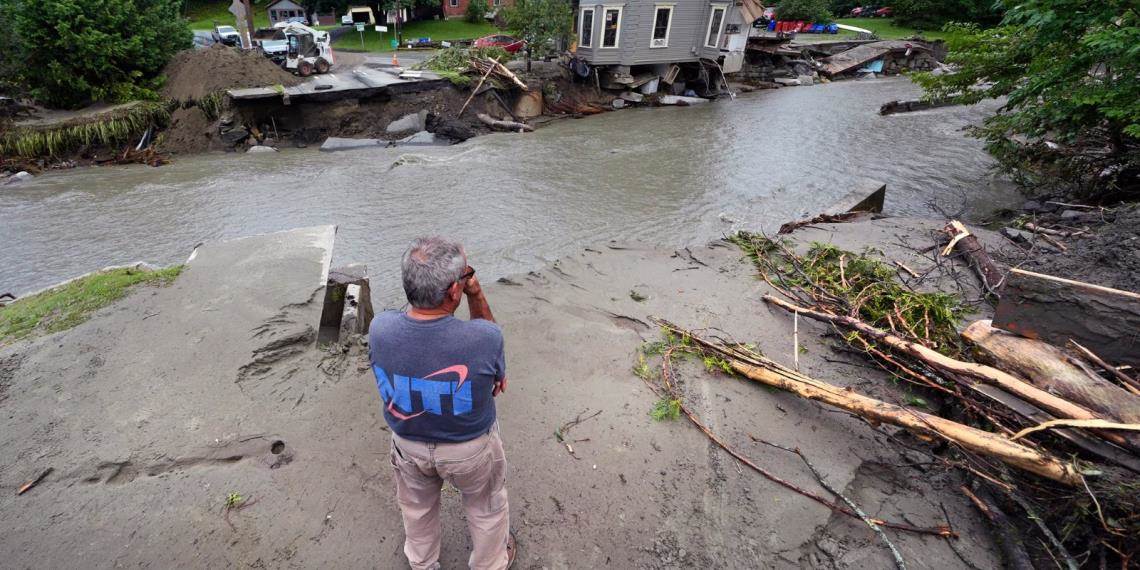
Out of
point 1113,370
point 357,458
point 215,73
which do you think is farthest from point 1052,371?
point 215,73

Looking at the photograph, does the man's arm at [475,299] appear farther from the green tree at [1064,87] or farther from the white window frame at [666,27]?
the white window frame at [666,27]

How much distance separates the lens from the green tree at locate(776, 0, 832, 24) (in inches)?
1544

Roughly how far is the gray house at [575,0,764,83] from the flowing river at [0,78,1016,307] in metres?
6.74

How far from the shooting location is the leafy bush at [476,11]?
39156 mm

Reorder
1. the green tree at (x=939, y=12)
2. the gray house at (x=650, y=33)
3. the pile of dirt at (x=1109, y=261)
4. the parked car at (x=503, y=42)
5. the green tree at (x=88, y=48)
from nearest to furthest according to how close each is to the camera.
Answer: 1. the pile of dirt at (x=1109, y=261)
2. the green tree at (x=88, y=48)
3. the gray house at (x=650, y=33)
4. the parked car at (x=503, y=42)
5. the green tree at (x=939, y=12)

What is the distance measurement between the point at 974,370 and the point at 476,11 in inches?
1725

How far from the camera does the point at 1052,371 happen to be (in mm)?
3547

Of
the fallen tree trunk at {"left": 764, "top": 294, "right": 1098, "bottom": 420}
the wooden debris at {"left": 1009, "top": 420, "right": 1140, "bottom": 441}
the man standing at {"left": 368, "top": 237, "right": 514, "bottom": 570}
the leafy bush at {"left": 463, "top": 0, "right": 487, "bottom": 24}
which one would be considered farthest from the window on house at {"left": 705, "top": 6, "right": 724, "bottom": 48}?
the man standing at {"left": 368, "top": 237, "right": 514, "bottom": 570}

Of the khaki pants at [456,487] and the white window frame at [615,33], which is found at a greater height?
the white window frame at [615,33]

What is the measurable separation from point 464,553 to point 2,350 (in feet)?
15.8

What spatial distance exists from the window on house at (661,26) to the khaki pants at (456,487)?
24.8 meters

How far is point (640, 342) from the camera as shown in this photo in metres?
4.89

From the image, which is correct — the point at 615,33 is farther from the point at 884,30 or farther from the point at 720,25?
the point at 884,30

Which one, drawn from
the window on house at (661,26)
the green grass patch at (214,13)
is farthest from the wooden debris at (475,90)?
the green grass patch at (214,13)
